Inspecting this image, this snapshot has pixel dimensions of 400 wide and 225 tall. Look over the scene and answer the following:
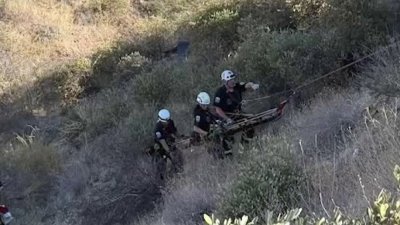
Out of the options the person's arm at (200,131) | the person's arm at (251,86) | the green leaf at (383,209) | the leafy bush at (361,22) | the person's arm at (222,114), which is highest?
the green leaf at (383,209)

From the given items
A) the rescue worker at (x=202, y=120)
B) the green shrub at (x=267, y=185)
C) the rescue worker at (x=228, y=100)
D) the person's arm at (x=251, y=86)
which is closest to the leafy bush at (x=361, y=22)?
the person's arm at (x=251, y=86)

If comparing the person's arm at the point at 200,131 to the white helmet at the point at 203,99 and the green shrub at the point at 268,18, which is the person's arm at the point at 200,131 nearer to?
the white helmet at the point at 203,99

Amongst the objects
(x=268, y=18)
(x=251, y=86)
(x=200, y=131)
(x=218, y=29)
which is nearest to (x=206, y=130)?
(x=200, y=131)

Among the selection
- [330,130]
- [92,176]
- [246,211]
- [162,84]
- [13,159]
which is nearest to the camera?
[246,211]

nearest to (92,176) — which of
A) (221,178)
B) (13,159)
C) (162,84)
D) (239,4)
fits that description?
(13,159)

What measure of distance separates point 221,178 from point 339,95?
2.27 meters

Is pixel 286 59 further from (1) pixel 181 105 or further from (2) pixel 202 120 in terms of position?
(1) pixel 181 105

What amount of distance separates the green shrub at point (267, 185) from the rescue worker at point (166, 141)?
12.6ft

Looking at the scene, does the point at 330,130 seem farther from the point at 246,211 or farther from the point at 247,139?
the point at 246,211

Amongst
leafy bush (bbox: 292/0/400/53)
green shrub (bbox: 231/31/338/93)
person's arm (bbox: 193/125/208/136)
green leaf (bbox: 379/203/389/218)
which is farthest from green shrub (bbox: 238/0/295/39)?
green leaf (bbox: 379/203/389/218)

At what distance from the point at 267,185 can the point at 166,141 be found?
4.33 m

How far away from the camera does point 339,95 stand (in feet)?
29.7

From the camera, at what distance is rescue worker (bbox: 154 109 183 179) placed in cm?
1023

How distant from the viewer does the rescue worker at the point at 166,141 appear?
10.2 meters
